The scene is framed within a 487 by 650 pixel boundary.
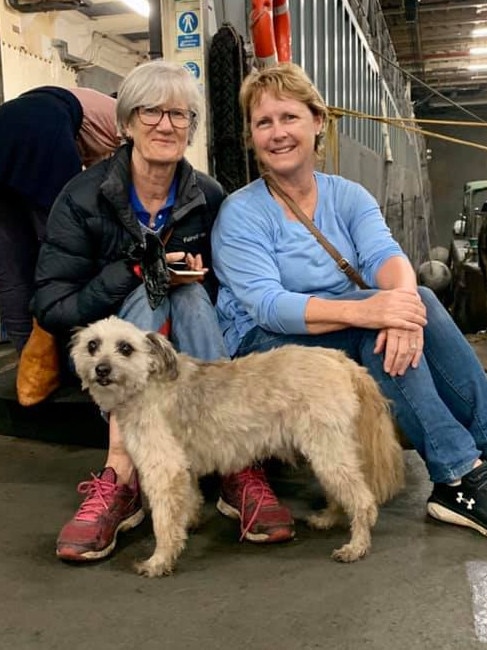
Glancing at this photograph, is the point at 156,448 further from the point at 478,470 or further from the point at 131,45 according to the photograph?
the point at 131,45

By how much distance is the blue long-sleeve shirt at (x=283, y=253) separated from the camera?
2.61m

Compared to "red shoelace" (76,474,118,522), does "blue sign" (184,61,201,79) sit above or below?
above

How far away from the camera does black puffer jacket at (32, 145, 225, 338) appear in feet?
8.41

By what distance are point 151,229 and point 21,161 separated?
0.89m

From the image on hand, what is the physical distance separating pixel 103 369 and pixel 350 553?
3.05ft

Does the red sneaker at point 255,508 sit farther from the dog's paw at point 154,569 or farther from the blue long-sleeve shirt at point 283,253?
the blue long-sleeve shirt at point 283,253

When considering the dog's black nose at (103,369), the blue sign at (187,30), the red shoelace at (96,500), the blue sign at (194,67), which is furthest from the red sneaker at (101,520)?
the blue sign at (187,30)

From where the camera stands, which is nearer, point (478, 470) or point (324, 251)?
point (478, 470)

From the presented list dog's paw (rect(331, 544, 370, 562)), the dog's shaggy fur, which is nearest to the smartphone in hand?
the dog's shaggy fur

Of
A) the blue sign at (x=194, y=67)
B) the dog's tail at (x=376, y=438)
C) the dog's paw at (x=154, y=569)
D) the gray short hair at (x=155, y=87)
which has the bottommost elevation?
the dog's paw at (x=154, y=569)

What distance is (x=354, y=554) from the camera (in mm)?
2344

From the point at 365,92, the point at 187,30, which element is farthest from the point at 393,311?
the point at 365,92

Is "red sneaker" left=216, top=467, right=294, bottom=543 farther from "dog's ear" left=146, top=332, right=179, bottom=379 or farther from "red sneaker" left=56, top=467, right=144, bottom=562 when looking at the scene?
"dog's ear" left=146, top=332, right=179, bottom=379

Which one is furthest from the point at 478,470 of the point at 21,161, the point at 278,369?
the point at 21,161
